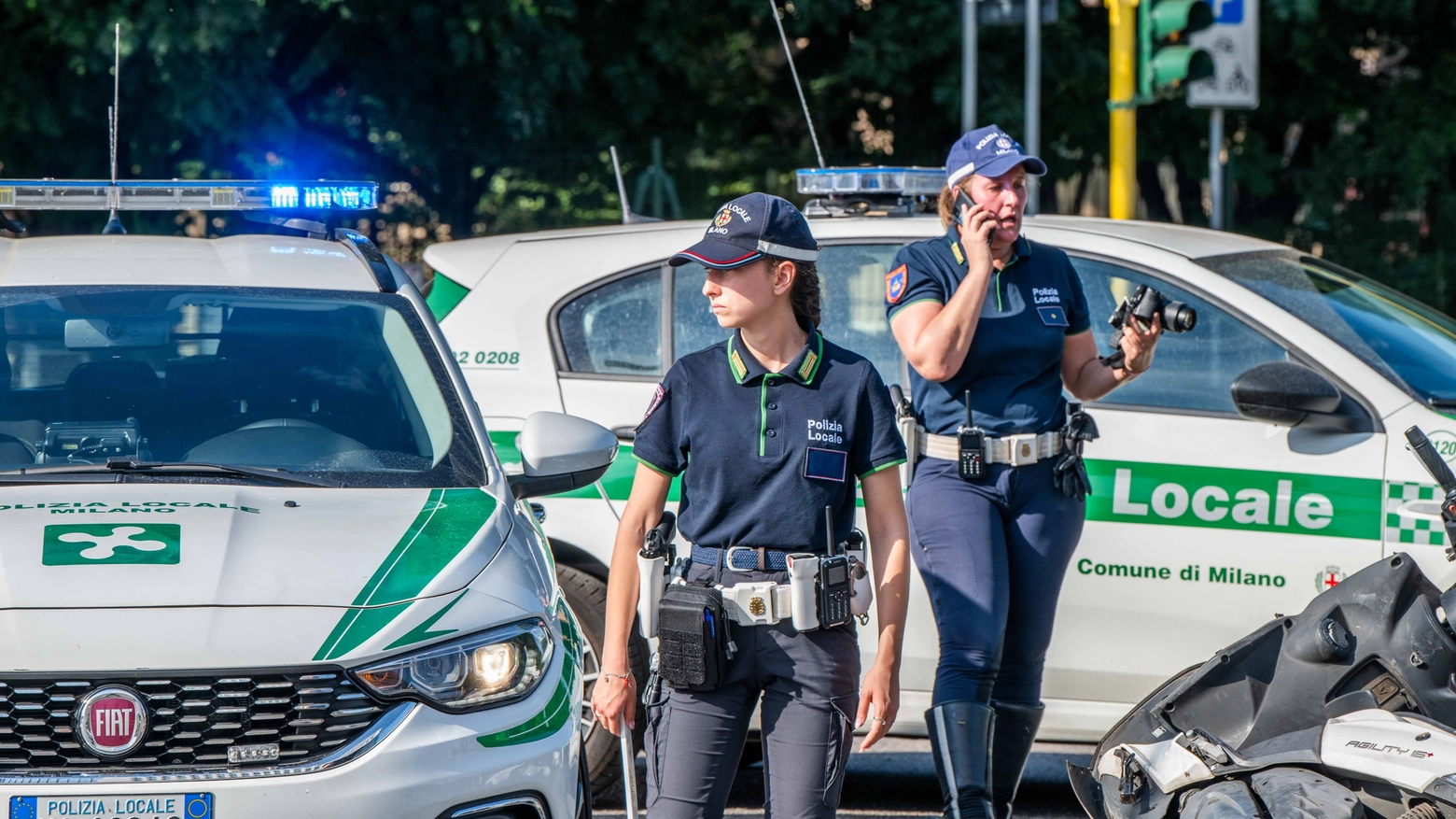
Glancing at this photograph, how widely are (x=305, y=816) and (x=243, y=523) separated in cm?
67

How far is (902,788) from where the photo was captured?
18.2ft

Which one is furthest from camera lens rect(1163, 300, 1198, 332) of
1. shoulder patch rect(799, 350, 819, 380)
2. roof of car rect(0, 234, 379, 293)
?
roof of car rect(0, 234, 379, 293)

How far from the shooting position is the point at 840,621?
3.20 meters

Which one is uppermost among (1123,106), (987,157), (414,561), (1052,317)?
(1123,106)

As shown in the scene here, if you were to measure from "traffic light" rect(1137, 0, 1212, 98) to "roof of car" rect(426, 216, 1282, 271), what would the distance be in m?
4.68

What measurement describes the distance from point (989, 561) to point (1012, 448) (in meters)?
0.28

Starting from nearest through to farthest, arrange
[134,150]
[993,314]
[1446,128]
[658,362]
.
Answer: [993,314], [658,362], [134,150], [1446,128]

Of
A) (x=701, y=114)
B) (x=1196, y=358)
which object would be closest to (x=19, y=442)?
(x=1196, y=358)

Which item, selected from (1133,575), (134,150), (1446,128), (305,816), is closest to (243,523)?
(305,816)

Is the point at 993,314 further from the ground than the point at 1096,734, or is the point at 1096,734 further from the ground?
the point at 993,314

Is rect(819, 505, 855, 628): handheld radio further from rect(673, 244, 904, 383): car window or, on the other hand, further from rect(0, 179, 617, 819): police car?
rect(673, 244, 904, 383): car window

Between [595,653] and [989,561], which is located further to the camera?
[595,653]

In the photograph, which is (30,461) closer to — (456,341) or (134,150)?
(456,341)

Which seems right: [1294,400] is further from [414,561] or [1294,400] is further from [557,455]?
[414,561]
